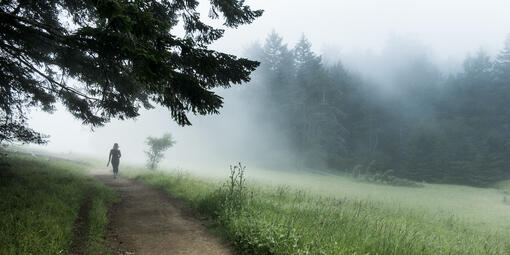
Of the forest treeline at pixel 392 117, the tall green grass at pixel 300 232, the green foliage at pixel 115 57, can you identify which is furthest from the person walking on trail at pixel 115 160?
the forest treeline at pixel 392 117

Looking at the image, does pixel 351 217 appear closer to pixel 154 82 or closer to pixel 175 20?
pixel 154 82

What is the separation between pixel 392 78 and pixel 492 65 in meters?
18.0

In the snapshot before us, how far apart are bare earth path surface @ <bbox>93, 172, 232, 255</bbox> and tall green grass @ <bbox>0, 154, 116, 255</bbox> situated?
422 mm

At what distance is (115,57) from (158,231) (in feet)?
13.0

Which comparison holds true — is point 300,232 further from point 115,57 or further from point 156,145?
point 156,145

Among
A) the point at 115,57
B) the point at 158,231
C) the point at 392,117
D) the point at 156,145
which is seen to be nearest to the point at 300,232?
→ the point at 158,231

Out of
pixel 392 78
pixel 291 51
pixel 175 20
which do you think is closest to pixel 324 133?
pixel 291 51

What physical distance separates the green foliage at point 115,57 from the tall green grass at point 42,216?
271 centimetres

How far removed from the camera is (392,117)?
191 feet

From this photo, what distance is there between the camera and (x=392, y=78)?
67125 mm

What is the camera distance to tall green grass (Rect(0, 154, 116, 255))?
457 centimetres

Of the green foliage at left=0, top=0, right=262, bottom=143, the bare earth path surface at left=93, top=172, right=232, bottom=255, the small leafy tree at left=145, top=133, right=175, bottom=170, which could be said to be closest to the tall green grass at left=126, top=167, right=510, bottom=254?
the bare earth path surface at left=93, top=172, right=232, bottom=255

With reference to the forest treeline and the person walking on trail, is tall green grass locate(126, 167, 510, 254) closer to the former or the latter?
the person walking on trail

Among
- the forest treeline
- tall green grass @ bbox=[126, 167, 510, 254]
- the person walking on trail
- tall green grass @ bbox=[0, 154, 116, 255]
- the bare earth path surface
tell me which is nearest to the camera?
tall green grass @ bbox=[0, 154, 116, 255]
